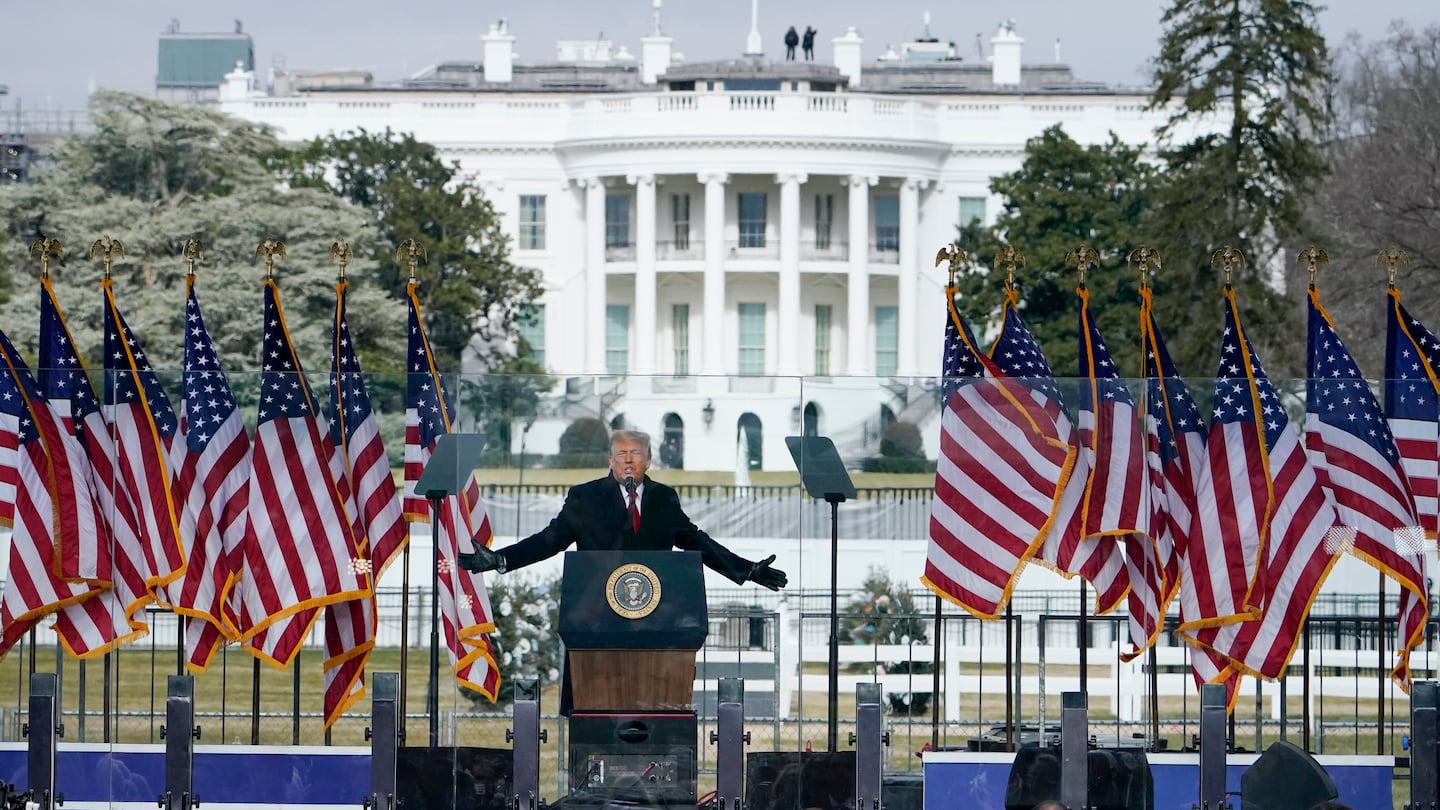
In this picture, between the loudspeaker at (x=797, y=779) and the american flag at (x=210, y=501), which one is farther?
the american flag at (x=210, y=501)

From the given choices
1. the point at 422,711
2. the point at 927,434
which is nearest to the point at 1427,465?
the point at 927,434

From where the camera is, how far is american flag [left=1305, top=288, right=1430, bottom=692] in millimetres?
14617

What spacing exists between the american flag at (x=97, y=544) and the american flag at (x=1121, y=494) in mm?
4984

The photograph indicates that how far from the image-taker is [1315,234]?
136ft

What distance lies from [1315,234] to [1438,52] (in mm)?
13857

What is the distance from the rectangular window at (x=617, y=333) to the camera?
265ft

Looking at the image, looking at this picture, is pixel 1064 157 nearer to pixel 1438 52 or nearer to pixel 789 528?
pixel 1438 52

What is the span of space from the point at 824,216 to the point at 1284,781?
69199 millimetres

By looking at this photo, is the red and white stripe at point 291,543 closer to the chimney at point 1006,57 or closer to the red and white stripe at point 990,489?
the red and white stripe at point 990,489

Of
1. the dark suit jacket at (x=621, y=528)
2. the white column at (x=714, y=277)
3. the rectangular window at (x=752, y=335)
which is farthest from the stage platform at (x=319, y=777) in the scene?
the rectangular window at (x=752, y=335)

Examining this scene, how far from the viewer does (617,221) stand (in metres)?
82.5

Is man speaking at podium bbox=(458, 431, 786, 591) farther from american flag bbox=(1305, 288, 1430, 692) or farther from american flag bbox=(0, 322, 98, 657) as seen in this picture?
american flag bbox=(1305, 288, 1430, 692)

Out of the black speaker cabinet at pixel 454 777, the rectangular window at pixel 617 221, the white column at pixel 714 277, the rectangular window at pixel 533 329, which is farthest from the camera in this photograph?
the rectangular window at pixel 617 221

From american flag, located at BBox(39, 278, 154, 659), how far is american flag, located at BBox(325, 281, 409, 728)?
103 centimetres
